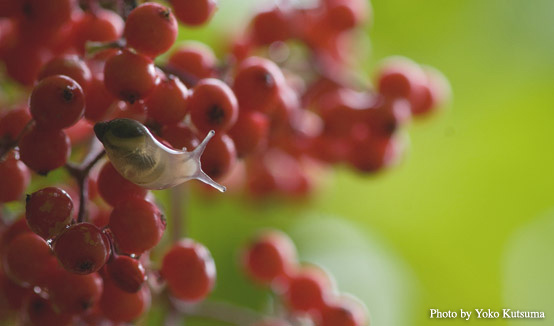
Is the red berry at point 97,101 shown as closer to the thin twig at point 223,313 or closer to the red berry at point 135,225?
the red berry at point 135,225

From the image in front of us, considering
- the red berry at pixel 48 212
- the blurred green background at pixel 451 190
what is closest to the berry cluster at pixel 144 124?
the red berry at pixel 48 212

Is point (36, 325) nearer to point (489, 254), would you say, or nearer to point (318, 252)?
point (318, 252)

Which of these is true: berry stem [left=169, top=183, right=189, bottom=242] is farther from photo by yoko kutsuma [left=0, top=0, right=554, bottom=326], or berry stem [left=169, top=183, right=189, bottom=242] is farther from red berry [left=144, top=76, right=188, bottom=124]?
red berry [left=144, top=76, right=188, bottom=124]

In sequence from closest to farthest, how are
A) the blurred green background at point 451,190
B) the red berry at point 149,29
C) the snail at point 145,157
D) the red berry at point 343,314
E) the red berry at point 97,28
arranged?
the snail at point 145,157 < the red berry at point 149,29 < the red berry at point 97,28 < the red berry at point 343,314 < the blurred green background at point 451,190

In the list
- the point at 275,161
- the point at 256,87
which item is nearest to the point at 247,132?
the point at 256,87

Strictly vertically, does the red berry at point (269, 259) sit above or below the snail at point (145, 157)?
above

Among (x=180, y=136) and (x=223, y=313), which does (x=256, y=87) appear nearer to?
(x=180, y=136)
